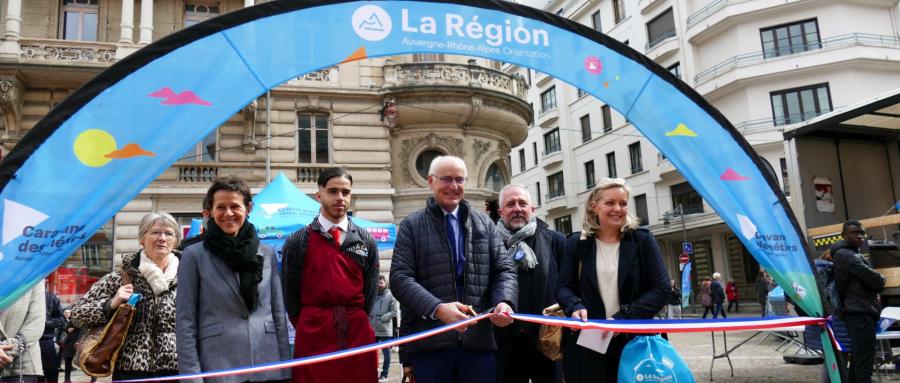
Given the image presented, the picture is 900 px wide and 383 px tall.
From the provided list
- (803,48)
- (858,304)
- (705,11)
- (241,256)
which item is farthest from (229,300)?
(705,11)

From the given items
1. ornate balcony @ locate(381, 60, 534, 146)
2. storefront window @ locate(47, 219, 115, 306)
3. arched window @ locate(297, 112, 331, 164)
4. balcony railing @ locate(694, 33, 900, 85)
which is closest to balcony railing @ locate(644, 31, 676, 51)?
balcony railing @ locate(694, 33, 900, 85)

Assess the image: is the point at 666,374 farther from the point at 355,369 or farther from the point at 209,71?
the point at 209,71

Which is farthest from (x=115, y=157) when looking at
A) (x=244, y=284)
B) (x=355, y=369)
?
(x=355, y=369)

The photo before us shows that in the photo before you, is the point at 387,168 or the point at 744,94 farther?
the point at 744,94

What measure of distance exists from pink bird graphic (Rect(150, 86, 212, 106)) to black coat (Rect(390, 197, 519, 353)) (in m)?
1.49

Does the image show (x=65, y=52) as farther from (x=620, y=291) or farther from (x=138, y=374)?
(x=620, y=291)

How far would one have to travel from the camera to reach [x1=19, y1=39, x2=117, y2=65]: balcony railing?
16.9 m

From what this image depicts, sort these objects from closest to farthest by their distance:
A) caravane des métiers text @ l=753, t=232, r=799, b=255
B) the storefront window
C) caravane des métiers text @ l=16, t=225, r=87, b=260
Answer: caravane des métiers text @ l=16, t=225, r=87, b=260 < caravane des métiers text @ l=753, t=232, r=799, b=255 < the storefront window

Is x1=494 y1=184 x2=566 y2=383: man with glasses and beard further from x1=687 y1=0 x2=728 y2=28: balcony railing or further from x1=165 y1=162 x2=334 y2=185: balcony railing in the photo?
x1=687 y1=0 x2=728 y2=28: balcony railing

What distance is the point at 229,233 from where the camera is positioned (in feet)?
11.6

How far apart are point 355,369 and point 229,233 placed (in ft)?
3.71

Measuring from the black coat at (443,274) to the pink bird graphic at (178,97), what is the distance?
149cm

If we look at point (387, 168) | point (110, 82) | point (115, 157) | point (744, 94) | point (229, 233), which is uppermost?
point (744, 94)

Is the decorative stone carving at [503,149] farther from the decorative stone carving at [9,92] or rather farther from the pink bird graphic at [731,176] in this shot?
the pink bird graphic at [731,176]
